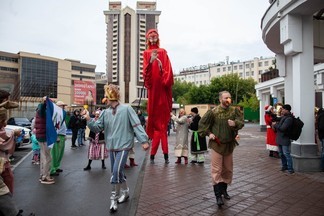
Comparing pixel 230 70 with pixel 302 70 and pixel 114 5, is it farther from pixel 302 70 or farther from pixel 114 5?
pixel 302 70

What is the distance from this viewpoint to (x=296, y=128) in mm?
7293

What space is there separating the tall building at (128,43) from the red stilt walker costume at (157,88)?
76218 millimetres

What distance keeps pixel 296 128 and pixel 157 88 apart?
3855mm

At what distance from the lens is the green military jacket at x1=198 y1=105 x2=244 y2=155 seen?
5.22 m

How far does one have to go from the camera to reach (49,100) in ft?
22.5

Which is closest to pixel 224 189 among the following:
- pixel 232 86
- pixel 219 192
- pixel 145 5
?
pixel 219 192

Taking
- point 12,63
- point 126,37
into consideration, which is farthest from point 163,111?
point 126,37

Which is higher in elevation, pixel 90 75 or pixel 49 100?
pixel 90 75

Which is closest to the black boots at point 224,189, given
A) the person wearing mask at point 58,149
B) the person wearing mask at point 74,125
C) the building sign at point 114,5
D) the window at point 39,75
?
the person wearing mask at point 58,149

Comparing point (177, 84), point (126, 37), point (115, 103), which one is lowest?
point (115, 103)

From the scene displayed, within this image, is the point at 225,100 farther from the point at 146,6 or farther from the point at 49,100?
the point at 146,6

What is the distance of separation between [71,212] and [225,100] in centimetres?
305

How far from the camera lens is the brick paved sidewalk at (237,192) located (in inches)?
190

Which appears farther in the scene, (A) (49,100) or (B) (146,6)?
(B) (146,6)
